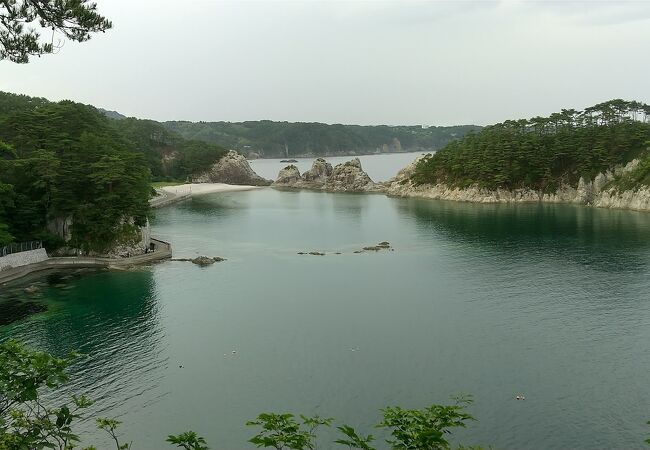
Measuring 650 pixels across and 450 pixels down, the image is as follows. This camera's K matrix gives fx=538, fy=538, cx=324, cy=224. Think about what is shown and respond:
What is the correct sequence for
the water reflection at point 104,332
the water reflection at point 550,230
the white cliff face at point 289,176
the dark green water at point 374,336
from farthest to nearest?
1. the white cliff face at point 289,176
2. the water reflection at point 550,230
3. the water reflection at point 104,332
4. the dark green water at point 374,336

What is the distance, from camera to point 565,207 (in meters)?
112

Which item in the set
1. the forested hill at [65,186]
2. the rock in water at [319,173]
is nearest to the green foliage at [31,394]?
the forested hill at [65,186]

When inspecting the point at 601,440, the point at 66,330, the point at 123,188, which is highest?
the point at 123,188

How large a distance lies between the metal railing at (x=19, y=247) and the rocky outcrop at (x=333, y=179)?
4428 inches

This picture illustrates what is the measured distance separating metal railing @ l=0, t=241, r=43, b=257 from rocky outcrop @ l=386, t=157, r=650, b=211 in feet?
309

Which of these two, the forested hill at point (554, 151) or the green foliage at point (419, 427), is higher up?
the forested hill at point (554, 151)

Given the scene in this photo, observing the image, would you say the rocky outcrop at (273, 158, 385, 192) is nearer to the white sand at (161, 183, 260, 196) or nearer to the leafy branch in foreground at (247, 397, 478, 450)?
the white sand at (161, 183, 260, 196)

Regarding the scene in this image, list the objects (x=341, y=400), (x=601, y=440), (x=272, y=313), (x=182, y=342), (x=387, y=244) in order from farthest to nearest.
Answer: (x=387, y=244) < (x=272, y=313) < (x=182, y=342) < (x=341, y=400) < (x=601, y=440)

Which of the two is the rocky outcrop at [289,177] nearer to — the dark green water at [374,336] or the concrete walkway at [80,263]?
the dark green water at [374,336]

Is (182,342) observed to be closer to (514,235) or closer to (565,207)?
(514,235)

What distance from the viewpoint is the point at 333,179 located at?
174m

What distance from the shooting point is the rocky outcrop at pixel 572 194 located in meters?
106

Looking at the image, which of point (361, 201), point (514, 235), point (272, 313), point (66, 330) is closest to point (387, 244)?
point (514, 235)

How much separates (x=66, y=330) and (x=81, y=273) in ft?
63.2
